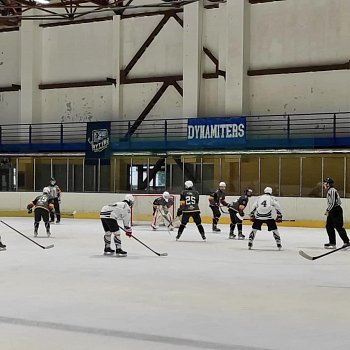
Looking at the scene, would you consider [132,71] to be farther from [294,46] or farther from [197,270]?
[197,270]

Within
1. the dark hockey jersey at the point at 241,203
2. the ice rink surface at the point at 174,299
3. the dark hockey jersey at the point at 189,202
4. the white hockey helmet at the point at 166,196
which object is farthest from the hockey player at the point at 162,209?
the ice rink surface at the point at 174,299

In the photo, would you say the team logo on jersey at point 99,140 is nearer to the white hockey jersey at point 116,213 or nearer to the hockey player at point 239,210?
the hockey player at point 239,210

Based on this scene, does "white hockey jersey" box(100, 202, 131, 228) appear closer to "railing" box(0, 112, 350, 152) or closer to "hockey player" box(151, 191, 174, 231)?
"hockey player" box(151, 191, 174, 231)

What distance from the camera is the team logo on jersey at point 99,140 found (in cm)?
2670

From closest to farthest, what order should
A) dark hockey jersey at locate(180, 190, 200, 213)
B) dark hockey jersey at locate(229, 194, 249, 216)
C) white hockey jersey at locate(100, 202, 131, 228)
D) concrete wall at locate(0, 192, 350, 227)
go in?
1. white hockey jersey at locate(100, 202, 131, 228)
2. dark hockey jersey at locate(180, 190, 200, 213)
3. dark hockey jersey at locate(229, 194, 249, 216)
4. concrete wall at locate(0, 192, 350, 227)

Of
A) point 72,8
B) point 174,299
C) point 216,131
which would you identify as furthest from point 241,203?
point 72,8

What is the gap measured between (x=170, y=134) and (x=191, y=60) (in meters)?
2.97

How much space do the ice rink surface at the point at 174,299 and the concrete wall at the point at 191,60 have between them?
36.7 ft

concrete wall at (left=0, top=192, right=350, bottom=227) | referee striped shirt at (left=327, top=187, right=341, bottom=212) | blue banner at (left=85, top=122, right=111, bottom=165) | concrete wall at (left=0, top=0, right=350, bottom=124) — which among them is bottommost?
concrete wall at (left=0, top=192, right=350, bottom=227)

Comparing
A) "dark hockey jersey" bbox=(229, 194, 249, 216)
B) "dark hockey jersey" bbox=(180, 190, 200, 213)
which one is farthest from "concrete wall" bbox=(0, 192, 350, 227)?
"dark hockey jersey" bbox=(180, 190, 200, 213)

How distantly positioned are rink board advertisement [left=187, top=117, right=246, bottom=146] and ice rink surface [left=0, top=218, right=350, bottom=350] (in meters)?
9.94

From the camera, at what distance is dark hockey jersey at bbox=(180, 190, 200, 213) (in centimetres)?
1593

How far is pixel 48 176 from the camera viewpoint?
28.7 metres

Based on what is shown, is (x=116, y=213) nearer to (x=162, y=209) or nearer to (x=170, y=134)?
(x=162, y=209)
